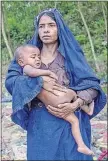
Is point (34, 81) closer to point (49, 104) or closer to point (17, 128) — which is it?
point (49, 104)

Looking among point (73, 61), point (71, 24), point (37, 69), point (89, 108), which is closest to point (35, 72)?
point (37, 69)

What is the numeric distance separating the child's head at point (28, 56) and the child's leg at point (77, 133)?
13.3 inches

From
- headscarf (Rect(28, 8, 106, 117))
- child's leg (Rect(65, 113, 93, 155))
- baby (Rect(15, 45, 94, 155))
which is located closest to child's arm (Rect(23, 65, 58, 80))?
Result: baby (Rect(15, 45, 94, 155))

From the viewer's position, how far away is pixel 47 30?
1.99 metres

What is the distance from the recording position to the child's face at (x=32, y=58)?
197cm

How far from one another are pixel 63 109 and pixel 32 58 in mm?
331

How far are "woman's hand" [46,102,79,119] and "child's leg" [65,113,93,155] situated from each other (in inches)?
1.7

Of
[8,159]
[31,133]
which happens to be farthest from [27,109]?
[8,159]

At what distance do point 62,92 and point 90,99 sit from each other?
17cm

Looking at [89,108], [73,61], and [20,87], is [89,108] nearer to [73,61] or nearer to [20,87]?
[73,61]

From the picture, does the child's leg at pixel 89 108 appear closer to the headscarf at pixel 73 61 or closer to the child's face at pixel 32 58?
the headscarf at pixel 73 61

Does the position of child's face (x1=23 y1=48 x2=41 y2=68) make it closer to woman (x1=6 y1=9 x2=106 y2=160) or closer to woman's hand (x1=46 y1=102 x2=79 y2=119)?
woman (x1=6 y1=9 x2=106 y2=160)

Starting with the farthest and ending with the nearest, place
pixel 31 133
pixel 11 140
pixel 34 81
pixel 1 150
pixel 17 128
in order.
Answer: pixel 17 128 < pixel 11 140 < pixel 1 150 < pixel 31 133 < pixel 34 81

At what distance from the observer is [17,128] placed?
16.5 feet
